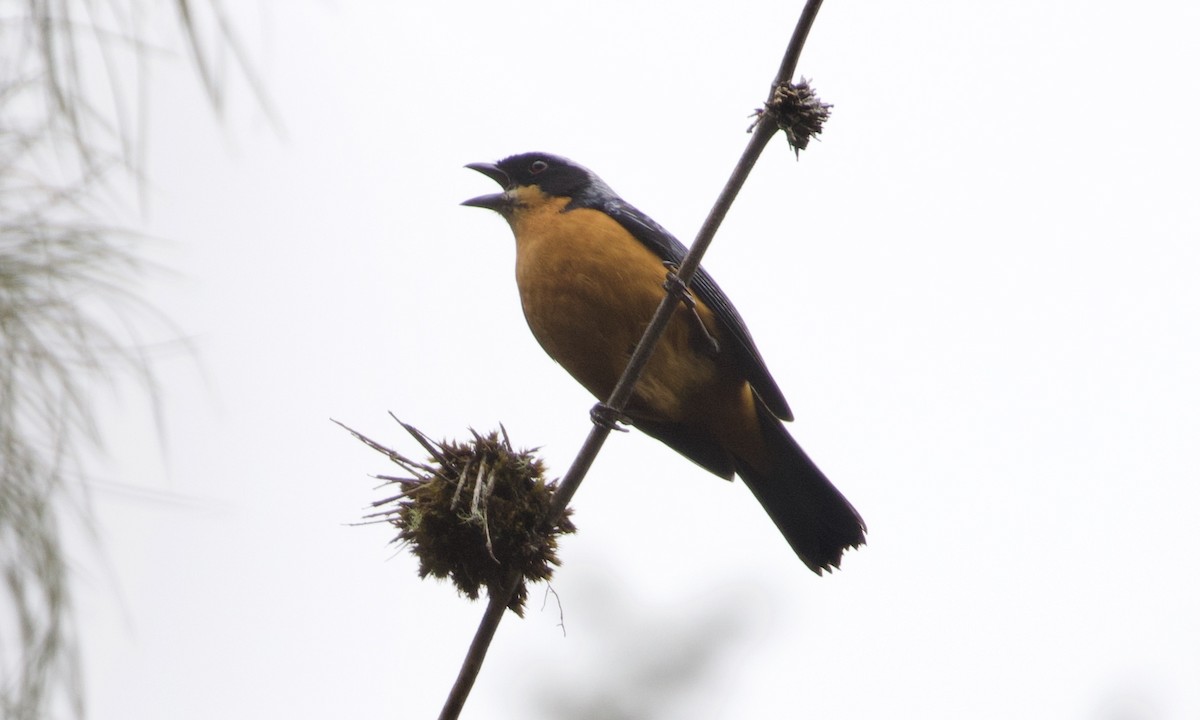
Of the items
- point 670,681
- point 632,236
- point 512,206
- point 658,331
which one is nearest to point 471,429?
point 658,331

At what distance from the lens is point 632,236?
4109mm

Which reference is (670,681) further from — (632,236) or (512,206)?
(512,206)

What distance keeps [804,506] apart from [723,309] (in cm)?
79

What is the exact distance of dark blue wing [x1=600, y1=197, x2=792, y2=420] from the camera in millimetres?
4012

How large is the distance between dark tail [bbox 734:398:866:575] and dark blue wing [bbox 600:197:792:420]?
20 cm

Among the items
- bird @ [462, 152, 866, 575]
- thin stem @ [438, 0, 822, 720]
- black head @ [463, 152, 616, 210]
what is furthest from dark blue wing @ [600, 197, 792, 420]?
thin stem @ [438, 0, 822, 720]

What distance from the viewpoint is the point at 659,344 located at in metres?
3.91

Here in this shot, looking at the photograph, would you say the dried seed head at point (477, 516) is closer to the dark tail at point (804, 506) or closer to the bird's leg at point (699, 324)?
the bird's leg at point (699, 324)

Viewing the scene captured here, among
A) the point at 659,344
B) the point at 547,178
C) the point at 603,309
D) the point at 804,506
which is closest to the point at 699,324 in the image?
the point at 659,344

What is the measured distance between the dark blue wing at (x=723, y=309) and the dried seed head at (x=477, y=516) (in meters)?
1.63

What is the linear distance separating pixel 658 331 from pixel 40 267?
4.14ft

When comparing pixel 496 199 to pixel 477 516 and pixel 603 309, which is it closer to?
pixel 603 309

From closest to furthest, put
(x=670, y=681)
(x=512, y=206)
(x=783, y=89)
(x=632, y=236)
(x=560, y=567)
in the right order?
(x=783, y=89) < (x=560, y=567) < (x=670, y=681) < (x=632, y=236) < (x=512, y=206)

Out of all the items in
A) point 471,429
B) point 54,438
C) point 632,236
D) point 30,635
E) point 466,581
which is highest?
point 632,236
